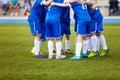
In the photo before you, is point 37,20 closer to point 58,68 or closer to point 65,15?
point 65,15

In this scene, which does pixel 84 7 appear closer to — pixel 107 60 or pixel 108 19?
pixel 107 60

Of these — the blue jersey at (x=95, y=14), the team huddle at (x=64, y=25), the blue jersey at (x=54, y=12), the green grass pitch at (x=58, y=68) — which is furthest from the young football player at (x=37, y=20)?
the blue jersey at (x=95, y=14)

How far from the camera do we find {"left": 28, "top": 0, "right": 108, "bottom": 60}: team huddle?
382 inches

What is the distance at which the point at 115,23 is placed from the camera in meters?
25.6

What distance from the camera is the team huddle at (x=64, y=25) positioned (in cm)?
971

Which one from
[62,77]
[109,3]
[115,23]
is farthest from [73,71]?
[109,3]

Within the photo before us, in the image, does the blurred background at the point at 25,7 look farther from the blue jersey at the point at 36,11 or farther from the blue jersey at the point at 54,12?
the blue jersey at the point at 54,12

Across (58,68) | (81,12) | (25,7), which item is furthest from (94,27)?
(25,7)

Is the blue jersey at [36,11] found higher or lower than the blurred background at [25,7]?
higher

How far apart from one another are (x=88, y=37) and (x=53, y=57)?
101cm

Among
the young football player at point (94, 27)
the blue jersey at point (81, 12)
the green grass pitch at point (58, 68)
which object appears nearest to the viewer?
the green grass pitch at point (58, 68)

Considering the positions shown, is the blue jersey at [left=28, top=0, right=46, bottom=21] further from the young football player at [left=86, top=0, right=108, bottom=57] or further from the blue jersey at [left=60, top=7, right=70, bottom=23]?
the young football player at [left=86, top=0, right=108, bottom=57]

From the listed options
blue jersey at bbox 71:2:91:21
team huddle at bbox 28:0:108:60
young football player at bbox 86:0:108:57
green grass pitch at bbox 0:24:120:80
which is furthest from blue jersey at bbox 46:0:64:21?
green grass pitch at bbox 0:24:120:80

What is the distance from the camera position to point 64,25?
1109cm
